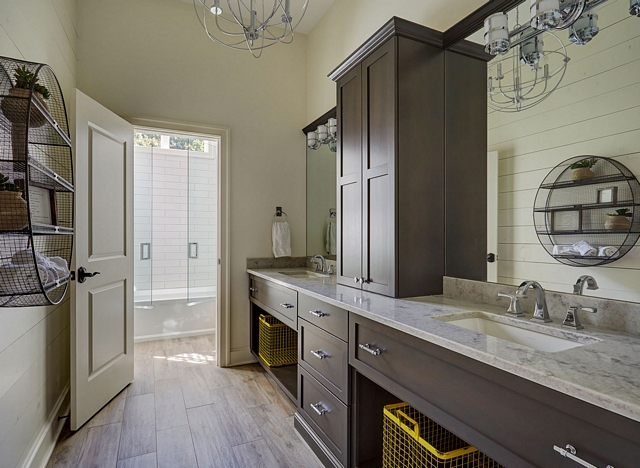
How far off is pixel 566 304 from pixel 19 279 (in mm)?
1849

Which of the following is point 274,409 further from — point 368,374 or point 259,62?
point 259,62

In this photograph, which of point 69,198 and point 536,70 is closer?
point 536,70

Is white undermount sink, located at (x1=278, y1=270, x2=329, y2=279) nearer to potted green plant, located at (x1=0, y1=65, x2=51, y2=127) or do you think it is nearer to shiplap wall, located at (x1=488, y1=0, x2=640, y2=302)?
shiplap wall, located at (x1=488, y1=0, x2=640, y2=302)

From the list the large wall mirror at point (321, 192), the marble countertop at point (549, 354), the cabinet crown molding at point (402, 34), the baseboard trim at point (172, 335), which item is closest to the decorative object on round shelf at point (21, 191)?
the marble countertop at point (549, 354)

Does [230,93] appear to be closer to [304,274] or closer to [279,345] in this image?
[304,274]

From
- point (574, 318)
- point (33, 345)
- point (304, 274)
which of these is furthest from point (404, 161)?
point (33, 345)

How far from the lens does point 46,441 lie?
6.64ft

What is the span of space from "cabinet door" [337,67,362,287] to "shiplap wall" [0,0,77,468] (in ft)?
5.54

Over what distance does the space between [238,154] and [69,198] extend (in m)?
1.61

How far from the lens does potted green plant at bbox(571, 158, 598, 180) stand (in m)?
1.37

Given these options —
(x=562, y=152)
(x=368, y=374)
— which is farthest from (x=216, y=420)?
(x=562, y=152)

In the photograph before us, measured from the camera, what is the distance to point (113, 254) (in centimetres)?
274

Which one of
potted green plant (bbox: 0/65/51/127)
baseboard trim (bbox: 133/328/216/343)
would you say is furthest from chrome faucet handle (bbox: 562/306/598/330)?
baseboard trim (bbox: 133/328/216/343)

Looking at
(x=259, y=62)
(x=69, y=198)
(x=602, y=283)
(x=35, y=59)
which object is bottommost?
(x=602, y=283)
